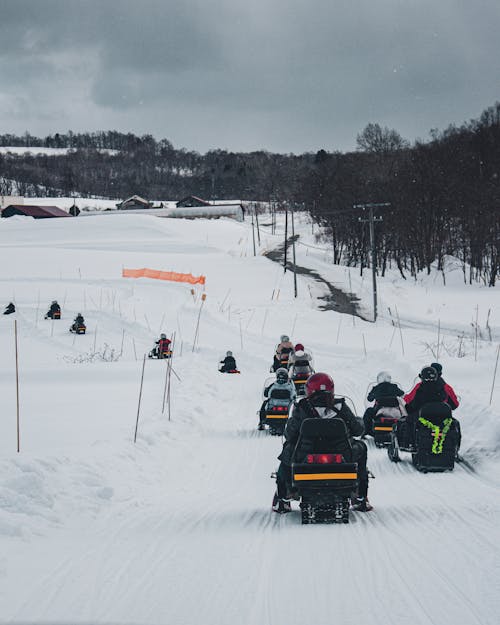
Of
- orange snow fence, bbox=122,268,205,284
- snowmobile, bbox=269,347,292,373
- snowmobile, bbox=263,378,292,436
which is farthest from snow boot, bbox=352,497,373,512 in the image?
orange snow fence, bbox=122,268,205,284

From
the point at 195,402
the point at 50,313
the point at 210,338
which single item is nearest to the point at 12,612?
the point at 195,402

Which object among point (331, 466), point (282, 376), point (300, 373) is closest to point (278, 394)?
point (282, 376)

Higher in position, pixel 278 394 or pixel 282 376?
pixel 282 376

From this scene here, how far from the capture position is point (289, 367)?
55.9 feet

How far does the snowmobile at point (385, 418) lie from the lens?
1102 centimetres

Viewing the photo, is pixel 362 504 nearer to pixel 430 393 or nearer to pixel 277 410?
pixel 430 393

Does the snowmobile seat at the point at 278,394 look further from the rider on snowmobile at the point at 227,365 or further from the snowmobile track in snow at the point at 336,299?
the snowmobile track in snow at the point at 336,299

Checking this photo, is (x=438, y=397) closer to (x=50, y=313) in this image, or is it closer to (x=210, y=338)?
(x=210, y=338)

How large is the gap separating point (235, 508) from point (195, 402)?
733cm

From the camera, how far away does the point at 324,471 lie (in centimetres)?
650

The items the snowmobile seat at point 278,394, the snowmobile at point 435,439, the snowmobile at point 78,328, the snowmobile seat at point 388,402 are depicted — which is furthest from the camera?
the snowmobile at point 78,328

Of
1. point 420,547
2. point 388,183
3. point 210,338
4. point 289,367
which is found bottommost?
point 210,338

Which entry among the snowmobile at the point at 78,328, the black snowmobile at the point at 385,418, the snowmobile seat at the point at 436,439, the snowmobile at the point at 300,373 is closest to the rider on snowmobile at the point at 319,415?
the snowmobile seat at the point at 436,439

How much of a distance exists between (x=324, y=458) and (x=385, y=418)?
4812 mm
